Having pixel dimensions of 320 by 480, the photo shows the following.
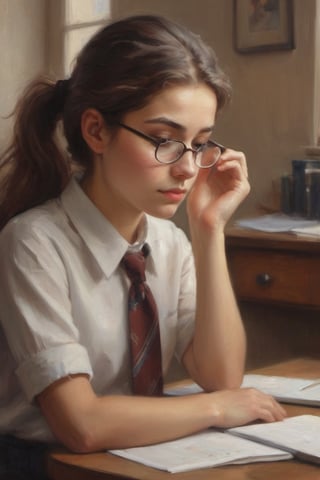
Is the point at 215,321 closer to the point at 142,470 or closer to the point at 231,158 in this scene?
the point at 231,158

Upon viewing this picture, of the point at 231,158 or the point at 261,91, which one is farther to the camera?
the point at 261,91

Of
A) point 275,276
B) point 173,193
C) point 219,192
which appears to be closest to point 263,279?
point 275,276

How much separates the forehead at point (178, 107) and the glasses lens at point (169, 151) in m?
0.04

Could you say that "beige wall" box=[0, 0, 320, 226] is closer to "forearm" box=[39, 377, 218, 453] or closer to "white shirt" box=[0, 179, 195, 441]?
"white shirt" box=[0, 179, 195, 441]

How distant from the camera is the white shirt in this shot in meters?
1.60

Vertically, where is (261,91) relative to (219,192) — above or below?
above

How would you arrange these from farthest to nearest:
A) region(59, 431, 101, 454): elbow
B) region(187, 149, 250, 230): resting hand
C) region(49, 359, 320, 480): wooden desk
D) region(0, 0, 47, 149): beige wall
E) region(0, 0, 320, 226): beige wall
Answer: region(0, 0, 320, 226): beige wall < region(0, 0, 47, 149): beige wall < region(187, 149, 250, 230): resting hand < region(59, 431, 101, 454): elbow < region(49, 359, 320, 480): wooden desk

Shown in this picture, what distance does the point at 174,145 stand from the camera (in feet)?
5.53

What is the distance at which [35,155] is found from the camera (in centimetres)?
188

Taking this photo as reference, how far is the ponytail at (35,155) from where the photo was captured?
1.86 metres

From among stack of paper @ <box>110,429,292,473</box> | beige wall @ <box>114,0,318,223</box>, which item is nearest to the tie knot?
stack of paper @ <box>110,429,292,473</box>

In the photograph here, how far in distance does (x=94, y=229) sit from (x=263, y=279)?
1329mm

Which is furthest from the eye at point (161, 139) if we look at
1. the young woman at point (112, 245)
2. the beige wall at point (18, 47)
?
the beige wall at point (18, 47)

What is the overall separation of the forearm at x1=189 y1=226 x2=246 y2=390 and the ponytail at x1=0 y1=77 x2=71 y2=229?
339 mm
